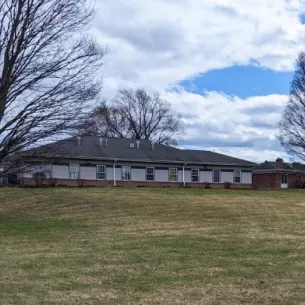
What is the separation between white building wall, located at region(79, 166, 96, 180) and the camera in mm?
40125

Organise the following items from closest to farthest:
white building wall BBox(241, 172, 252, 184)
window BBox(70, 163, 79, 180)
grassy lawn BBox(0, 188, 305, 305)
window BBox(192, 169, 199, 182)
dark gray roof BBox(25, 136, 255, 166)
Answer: grassy lawn BBox(0, 188, 305, 305) → window BBox(70, 163, 79, 180) → dark gray roof BBox(25, 136, 255, 166) → window BBox(192, 169, 199, 182) → white building wall BBox(241, 172, 252, 184)

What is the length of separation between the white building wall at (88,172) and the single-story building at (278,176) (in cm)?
2243

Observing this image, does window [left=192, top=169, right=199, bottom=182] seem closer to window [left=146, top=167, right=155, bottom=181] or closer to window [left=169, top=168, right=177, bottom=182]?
window [left=169, top=168, right=177, bottom=182]

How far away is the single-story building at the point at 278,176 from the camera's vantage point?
56656 millimetres

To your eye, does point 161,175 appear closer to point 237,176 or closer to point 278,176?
point 237,176

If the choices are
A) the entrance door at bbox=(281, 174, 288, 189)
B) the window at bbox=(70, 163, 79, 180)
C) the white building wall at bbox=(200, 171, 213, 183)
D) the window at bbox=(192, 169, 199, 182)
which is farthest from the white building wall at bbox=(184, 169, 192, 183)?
the entrance door at bbox=(281, 174, 288, 189)

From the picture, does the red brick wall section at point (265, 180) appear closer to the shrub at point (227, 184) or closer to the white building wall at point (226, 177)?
the white building wall at point (226, 177)

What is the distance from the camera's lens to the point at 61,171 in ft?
128

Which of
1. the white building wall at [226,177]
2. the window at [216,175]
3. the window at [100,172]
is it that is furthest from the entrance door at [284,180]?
the window at [100,172]

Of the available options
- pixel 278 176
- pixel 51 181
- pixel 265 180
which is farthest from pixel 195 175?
pixel 265 180

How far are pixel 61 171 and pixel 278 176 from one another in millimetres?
27827

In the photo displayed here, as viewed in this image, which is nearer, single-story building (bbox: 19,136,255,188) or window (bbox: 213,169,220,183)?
single-story building (bbox: 19,136,255,188)

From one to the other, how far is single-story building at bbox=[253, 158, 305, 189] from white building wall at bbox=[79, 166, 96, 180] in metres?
22.4

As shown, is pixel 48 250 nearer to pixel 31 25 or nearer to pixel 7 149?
pixel 7 149
